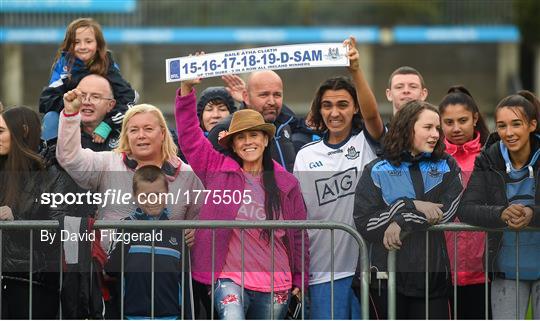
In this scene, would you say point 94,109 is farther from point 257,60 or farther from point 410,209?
point 410,209

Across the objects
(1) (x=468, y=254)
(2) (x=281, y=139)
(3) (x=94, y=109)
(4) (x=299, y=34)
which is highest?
(4) (x=299, y=34)

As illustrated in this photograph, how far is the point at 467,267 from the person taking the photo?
25.4 ft

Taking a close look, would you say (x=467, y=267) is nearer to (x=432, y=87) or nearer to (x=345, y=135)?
(x=345, y=135)

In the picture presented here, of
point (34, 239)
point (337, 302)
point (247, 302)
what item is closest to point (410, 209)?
point (337, 302)

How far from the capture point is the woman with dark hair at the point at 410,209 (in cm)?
745

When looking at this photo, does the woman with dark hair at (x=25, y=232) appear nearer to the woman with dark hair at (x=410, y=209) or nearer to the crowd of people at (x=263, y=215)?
the crowd of people at (x=263, y=215)

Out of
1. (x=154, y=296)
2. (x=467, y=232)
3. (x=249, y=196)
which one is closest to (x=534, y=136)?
(x=467, y=232)

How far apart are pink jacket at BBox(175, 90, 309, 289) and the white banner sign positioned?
→ 19 centimetres

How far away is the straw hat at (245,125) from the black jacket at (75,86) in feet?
3.07

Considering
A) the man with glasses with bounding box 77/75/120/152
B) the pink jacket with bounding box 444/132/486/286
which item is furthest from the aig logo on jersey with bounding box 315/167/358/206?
the man with glasses with bounding box 77/75/120/152

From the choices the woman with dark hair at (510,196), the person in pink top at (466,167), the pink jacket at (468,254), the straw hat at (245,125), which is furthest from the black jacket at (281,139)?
the woman with dark hair at (510,196)

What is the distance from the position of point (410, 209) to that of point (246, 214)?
3.16 ft

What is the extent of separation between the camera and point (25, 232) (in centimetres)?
757

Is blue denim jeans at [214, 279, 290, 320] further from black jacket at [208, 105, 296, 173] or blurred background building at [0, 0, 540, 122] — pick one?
blurred background building at [0, 0, 540, 122]
